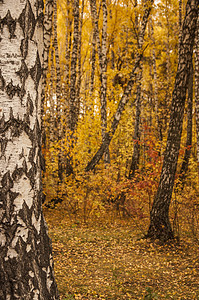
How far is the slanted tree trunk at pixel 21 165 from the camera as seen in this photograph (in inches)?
61.6

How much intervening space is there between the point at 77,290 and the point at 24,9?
137 inches

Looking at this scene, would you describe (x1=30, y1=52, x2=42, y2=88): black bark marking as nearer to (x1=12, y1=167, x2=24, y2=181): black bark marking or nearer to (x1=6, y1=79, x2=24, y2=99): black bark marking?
(x1=6, y1=79, x2=24, y2=99): black bark marking

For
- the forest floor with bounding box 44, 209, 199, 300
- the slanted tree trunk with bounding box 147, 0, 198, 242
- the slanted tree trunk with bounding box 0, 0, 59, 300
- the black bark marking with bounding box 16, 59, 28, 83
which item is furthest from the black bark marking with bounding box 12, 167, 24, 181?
the slanted tree trunk with bounding box 147, 0, 198, 242

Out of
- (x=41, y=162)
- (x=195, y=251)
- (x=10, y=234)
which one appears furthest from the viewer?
(x=195, y=251)

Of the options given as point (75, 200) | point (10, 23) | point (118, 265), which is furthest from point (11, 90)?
point (75, 200)

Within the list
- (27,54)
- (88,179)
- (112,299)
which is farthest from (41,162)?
(88,179)

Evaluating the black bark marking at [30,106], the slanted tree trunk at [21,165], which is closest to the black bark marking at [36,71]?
the slanted tree trunk at [21,165]

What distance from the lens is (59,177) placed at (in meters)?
9.03

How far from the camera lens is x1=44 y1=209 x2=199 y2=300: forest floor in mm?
3879

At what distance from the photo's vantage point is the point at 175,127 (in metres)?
6.11

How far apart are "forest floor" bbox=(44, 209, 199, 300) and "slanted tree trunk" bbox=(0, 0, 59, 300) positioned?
205 centimetres

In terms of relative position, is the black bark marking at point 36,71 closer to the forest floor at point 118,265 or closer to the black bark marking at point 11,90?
the black bark marking at point 11,90

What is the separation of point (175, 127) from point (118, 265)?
317 centimetres

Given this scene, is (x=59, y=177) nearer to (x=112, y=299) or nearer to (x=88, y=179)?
(x=88, y=179)
